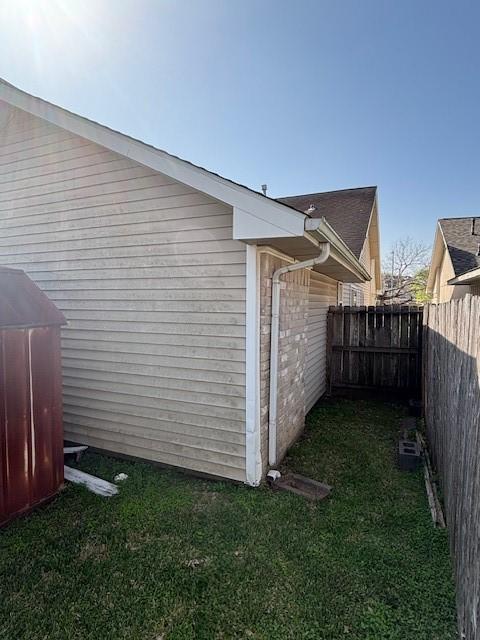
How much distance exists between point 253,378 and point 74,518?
2071 millimetres

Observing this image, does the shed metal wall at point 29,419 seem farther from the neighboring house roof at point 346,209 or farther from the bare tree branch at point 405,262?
the bare tree branch at point 405,262

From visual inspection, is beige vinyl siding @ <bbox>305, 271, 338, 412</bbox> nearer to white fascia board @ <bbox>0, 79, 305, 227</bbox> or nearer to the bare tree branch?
white fascia board @ <bbox>0, 79, 305, 227</bbox>

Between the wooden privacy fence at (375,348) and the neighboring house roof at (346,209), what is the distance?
1.96 meters

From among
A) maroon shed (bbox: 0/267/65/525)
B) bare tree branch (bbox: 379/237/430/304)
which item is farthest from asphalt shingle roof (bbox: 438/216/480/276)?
bare tree branch (bbox: 379/237/430/304)

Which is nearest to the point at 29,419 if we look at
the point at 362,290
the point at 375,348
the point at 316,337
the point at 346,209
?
the point at 316,337

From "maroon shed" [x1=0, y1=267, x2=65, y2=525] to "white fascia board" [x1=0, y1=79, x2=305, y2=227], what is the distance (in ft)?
5.73

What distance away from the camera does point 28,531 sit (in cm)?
298

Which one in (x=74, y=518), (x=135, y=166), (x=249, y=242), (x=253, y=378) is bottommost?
(x=74, y=518)

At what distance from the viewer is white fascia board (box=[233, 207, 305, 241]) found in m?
3.02

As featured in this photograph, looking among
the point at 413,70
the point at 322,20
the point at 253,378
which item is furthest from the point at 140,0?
the point at 413,70

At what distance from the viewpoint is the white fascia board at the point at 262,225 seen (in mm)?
3018

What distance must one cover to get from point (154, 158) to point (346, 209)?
827 cm

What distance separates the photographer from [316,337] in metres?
6.72

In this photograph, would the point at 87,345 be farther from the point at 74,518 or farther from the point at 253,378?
the point at 253,378
